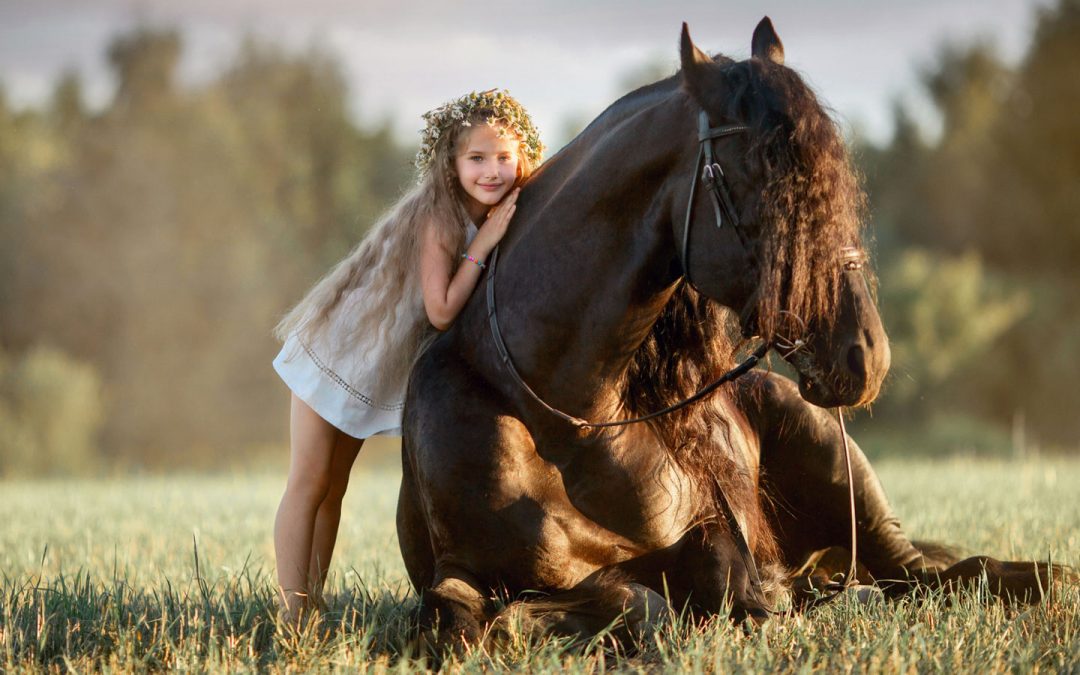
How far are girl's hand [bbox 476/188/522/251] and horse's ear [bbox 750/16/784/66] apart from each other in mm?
917

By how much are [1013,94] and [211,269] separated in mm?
21687

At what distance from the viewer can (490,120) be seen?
3695mm

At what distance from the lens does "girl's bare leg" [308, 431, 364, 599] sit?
13.8ft

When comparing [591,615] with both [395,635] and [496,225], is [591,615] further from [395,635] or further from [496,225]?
[496,225]

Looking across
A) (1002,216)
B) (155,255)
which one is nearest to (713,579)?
(155,255)

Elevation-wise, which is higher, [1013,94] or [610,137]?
[1013,94]

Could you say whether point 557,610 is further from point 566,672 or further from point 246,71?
point 246,71

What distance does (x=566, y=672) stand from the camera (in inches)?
111

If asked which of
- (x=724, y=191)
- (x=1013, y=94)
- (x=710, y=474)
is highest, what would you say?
(x=1013, y=94)

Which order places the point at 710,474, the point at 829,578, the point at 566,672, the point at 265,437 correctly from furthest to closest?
the point at 265,437 → the point at 829,578 → the point at 710,474 → the point at 566,672

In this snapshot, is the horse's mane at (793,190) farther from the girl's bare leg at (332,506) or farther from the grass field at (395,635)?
the girl's bare leg at (332,506)

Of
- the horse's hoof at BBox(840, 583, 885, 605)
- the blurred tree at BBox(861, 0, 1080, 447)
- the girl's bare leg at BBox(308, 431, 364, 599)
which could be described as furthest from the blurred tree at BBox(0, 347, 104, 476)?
the horse's hoof at BBox(840, 583, 885, 605)

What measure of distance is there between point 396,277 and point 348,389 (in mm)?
447

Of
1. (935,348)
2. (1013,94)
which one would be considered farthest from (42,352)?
(1013,94)
